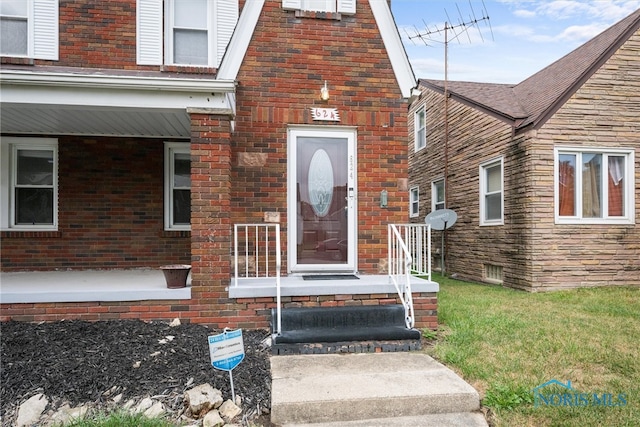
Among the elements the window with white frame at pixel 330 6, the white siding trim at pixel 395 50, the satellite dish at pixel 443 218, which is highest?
the window with white frame at pixel 330 6

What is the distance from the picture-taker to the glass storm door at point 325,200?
5.29 metres

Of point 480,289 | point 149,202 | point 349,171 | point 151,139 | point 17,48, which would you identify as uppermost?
point 17,48

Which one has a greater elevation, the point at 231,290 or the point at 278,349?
the point at 231,290

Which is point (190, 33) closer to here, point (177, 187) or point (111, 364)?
point (177, 187)

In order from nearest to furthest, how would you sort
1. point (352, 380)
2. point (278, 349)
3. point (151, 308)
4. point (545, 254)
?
1. point (352, 380)
2. point (278, 349)
3. point (151, 308)
4. point (545, 254)

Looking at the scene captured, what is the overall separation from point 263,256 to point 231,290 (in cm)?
109

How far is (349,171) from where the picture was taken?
209 inches

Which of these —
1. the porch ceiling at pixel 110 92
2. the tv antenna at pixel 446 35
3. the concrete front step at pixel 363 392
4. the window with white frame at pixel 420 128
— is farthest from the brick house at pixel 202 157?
the window with white frame at pixel 420 128

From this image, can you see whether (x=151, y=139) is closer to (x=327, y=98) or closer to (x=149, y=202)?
(x=149, y=202)

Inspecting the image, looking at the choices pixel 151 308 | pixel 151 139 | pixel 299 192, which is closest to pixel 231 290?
pixel 151 308

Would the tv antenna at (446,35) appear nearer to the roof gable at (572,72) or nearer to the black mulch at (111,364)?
the roof gable at (572,72)

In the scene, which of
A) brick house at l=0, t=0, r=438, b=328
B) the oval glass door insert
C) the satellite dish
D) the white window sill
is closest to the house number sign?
brick house at l=0, t=0, r=438, b=328

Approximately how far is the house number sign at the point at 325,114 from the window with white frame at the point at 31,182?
434cm

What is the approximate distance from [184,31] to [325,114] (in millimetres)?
2940
